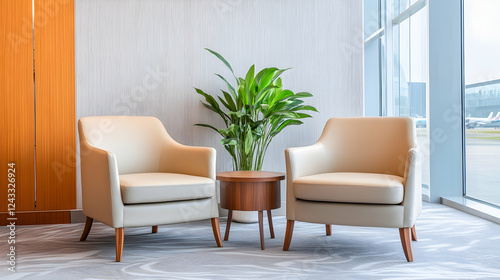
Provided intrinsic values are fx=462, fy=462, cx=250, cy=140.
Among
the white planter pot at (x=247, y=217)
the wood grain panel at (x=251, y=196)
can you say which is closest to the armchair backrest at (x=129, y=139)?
the wood grain panel at (x=251, y=196)

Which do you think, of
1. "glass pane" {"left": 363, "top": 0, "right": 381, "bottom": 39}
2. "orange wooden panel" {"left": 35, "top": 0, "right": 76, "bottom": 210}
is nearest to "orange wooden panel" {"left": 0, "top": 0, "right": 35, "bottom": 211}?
"orange wooden panel" {"left": 35, "top": 0, "right": 76, "bottom": 210}

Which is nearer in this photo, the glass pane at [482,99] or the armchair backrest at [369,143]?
the armchair backrest at [369,143]

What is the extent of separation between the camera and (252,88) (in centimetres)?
333

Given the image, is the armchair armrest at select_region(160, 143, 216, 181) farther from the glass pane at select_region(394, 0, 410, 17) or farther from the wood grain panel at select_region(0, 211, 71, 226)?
the glass pane at select_region(394, 0, 410, 17)

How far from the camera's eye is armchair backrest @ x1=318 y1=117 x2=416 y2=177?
284cm

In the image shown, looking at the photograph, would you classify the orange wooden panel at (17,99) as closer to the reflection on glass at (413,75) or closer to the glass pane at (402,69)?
the reflection on glass at (413,75)

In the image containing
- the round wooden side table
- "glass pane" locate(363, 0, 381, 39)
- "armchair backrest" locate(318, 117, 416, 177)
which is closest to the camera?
the round wooden side table

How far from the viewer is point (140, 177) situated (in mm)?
2705

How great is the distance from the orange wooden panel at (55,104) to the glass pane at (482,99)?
335cm

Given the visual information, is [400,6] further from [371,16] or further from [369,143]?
[369,143]

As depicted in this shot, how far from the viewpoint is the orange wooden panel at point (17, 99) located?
337cm

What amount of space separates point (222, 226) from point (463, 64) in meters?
2.67

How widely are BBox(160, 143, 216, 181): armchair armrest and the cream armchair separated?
481mm

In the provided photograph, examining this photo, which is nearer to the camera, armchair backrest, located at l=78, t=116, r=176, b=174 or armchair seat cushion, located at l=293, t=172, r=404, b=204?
armchair seat cushion, located at l=293, t=172, r=404, b=204
